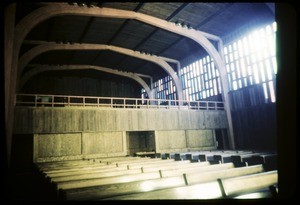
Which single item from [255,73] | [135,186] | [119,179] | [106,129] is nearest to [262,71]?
[255,73]

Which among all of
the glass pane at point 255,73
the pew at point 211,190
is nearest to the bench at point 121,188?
the pew at point 211,190

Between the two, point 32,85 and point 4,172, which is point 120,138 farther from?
point 32,85

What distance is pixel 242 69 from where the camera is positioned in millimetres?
16688

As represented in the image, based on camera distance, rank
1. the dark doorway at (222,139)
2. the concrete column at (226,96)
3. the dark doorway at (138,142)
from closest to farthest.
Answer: the dark doorway at (138,142), the concrete column at (226,96), the dark doorway at (222,139)

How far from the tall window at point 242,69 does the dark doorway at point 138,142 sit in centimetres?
612

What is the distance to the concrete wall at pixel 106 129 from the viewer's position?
1313 centimetres

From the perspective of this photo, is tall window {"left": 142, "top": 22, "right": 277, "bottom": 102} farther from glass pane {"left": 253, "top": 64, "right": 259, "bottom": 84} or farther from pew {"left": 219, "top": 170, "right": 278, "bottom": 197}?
pew {"left": 219, "top": 170, "right": 278, "bottom": 197}

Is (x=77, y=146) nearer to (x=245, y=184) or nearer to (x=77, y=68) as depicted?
(x=77, y=68)

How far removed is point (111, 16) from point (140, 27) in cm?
320

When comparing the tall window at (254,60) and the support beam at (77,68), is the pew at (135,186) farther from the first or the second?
the support beam at (77,68)

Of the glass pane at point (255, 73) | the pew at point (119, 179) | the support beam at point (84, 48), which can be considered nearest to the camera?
the pew at point (119, 179)

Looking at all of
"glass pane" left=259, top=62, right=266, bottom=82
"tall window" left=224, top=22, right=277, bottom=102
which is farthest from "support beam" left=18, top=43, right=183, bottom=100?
"glass pane" left=259, top=62, right=266, bottom=82

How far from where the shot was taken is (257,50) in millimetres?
15484

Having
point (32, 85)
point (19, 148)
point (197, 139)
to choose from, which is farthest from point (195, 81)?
point (32, 85)
